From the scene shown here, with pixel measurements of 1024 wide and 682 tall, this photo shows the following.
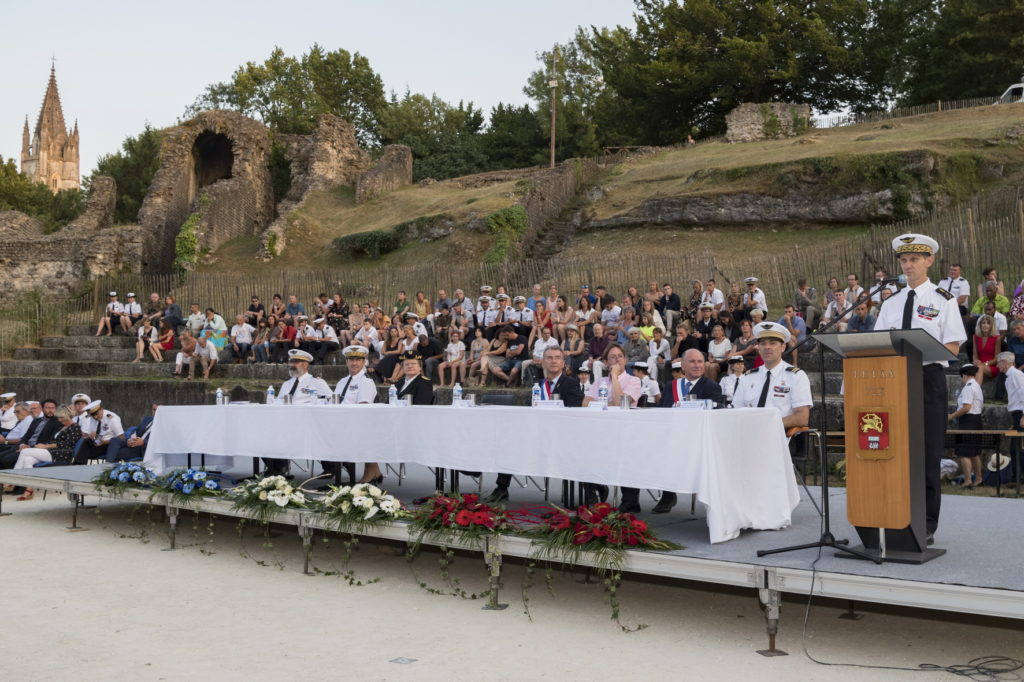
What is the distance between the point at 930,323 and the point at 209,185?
32.6 m

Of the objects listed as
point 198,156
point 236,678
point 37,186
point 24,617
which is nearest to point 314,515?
point 24,617

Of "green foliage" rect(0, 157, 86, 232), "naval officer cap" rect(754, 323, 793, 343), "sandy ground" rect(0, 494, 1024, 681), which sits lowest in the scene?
"sandy ground" rect(0, 494, 1024, 681)

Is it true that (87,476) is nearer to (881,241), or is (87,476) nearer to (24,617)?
(24,617)

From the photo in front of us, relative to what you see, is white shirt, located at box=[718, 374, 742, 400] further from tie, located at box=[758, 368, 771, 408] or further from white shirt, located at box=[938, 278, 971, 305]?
white shirt, located at box=[938, 278, 971, 305]

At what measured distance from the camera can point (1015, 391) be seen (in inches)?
403

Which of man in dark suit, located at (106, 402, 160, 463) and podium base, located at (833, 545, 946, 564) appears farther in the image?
man in dark suit, located at (106, 402, 160, 463)

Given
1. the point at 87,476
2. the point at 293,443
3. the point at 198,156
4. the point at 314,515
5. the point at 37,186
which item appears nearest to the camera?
the point at 314,515

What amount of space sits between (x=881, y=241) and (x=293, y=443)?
47.0 ft

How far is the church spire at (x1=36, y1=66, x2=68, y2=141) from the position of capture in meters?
87.7

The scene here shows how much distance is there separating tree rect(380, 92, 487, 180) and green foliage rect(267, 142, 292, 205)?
7.86 m

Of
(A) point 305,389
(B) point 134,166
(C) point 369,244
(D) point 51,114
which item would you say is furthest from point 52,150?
(A) point 305,389

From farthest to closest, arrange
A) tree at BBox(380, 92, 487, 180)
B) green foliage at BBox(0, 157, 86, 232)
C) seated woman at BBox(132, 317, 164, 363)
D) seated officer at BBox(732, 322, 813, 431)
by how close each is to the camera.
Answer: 1. green foliage at BBox(0, 157, 86, 232)
2. tree at BBox(380, 92, 487, 180)
3. seated woman at BBox(132, 317, 164, 363)
4. seated officer at BBox(732, 322, 813, 431)

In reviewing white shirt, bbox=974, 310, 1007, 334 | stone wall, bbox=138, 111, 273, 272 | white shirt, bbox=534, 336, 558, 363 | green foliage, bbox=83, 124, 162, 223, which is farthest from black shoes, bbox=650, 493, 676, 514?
green foliage, bbox=83, 124, 162, 223

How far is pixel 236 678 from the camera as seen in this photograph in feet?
16.1
